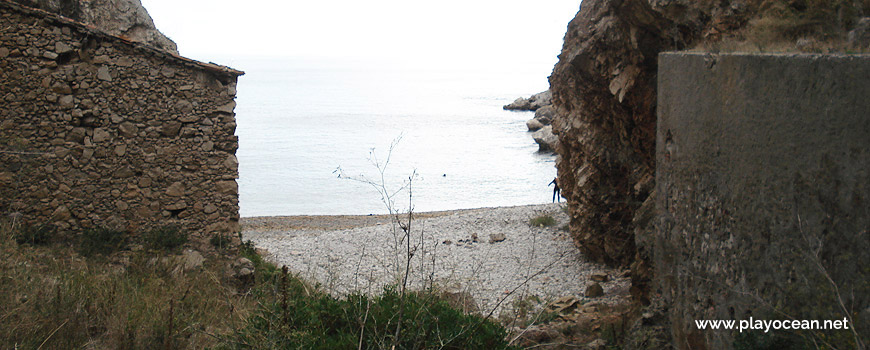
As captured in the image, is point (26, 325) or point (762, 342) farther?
point (26, 325)

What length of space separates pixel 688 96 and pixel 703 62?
36 cm

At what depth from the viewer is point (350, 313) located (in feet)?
15.4

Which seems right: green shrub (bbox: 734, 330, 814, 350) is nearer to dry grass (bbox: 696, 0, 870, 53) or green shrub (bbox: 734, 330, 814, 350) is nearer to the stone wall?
dry grass (bbox: 696, 0, 870, 53)

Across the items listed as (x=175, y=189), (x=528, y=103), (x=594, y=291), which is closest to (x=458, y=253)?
(x=594, y=291)

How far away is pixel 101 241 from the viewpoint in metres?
8.05

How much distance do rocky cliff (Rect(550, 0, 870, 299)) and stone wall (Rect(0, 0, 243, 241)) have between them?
5.48 metres

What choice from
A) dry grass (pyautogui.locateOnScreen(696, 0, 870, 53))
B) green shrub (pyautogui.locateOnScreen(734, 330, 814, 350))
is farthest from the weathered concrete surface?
dry grass (pyautogui.locateOnScreen(696, 0, 870, 53))

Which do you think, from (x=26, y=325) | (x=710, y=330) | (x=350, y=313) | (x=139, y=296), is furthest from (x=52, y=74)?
(x=710, y=330)

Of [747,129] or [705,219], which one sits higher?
[747,129]

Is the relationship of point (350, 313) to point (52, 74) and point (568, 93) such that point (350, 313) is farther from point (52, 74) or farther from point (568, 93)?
point (568, 93)

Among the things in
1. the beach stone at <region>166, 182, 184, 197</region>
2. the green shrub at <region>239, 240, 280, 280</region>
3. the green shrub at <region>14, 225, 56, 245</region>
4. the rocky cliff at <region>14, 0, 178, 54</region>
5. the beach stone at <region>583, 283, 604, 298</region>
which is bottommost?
the beach stone at <region>583, 283, 604, 298</region>

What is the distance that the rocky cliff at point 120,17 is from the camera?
34.1ft

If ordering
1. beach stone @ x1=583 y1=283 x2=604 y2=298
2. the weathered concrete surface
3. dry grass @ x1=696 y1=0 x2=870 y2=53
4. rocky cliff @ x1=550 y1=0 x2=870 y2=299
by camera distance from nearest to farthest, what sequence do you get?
the weathered concrete surface < dry grass @ x1=696 y1=0 x2=870 y2=53 < rocky cliff @ x1=550 y1=0 x2=870 y2=299 < beach stone @ x1=583 y1=283 x2=604 y2=298

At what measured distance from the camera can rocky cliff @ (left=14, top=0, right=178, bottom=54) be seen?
10.4m
